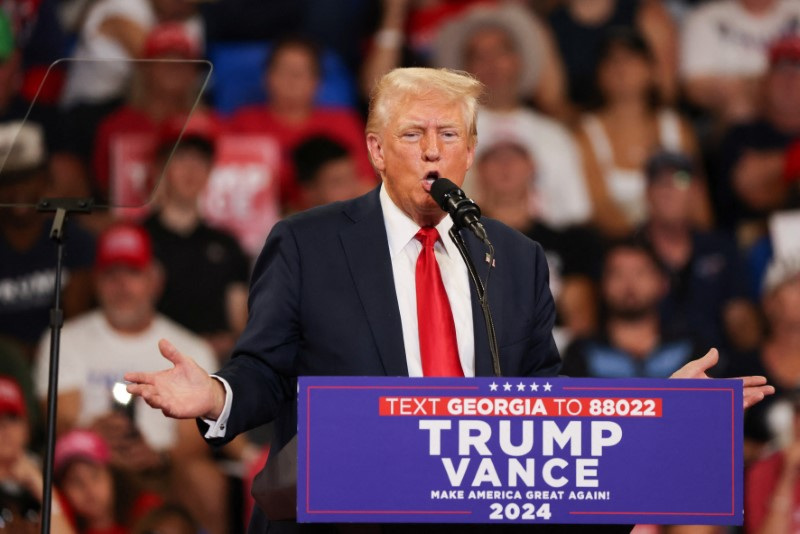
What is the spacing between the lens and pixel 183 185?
495cm

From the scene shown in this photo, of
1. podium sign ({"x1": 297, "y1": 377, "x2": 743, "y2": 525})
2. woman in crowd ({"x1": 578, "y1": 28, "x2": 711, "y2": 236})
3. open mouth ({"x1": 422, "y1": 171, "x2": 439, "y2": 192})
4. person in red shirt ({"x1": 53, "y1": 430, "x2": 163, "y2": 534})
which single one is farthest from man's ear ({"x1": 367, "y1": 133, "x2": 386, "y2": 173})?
woman in crowd ({"x1": 578, "y1": 28, "x2": 711, "y2": 236})

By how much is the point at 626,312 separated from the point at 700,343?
30 cm

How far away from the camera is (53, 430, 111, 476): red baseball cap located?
4.52 meters

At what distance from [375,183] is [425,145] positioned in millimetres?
2844

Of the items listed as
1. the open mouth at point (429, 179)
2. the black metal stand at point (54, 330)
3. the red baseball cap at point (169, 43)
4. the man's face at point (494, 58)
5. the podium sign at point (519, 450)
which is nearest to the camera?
the podium sign at point (519, 450)

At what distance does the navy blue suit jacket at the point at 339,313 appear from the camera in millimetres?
2137

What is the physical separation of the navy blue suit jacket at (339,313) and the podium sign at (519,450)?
34 centimetres

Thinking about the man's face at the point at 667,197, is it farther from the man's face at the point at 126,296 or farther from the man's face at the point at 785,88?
the man's face at the point at 126,296

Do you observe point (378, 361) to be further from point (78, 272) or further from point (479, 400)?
point (78, 272)

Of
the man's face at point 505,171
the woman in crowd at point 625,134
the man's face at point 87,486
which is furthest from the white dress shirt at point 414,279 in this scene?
the woman in crowd at point 625,134

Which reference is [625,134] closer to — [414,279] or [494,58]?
[494,58]

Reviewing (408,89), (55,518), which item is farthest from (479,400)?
(55,518)

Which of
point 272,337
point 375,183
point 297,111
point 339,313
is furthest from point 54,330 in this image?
point 297,111

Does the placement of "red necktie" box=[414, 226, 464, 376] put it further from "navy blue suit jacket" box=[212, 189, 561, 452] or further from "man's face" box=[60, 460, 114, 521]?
"man's face" box=[60, 460, 114, 521]
